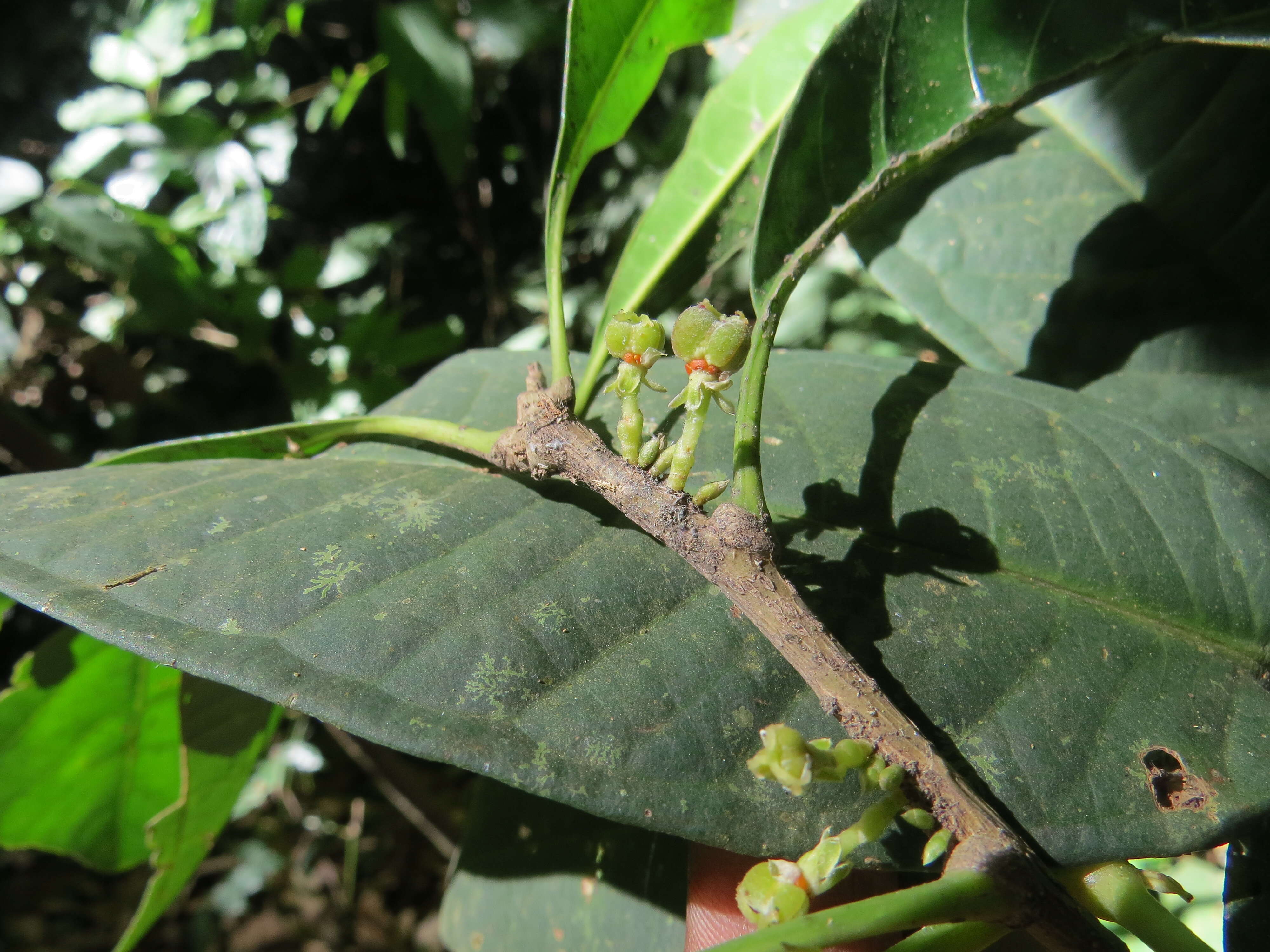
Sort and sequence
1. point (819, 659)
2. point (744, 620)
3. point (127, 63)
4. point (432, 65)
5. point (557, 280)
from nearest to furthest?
1. point (819, 659)
2. point (744, 620)
3. point (557, 280)
4. point (432, 65)
5. point (127, 63)

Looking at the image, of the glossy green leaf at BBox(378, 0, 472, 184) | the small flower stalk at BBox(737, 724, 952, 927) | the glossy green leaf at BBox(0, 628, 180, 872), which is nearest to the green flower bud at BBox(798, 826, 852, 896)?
the small flower stalk at BBox(737, 724, 952, 927)

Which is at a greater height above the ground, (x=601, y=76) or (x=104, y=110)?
(x=601, y=76)

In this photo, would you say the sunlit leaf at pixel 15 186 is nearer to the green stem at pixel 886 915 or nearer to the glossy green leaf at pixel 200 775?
the glossy green leaf at pixel 200 775

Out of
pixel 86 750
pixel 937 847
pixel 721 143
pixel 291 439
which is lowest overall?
pixel 86 750

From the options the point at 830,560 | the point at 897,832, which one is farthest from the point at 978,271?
the point at 897,832

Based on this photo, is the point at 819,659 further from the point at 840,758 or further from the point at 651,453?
the point at 651,453

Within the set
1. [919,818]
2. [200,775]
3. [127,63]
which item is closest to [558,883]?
[200,775]
